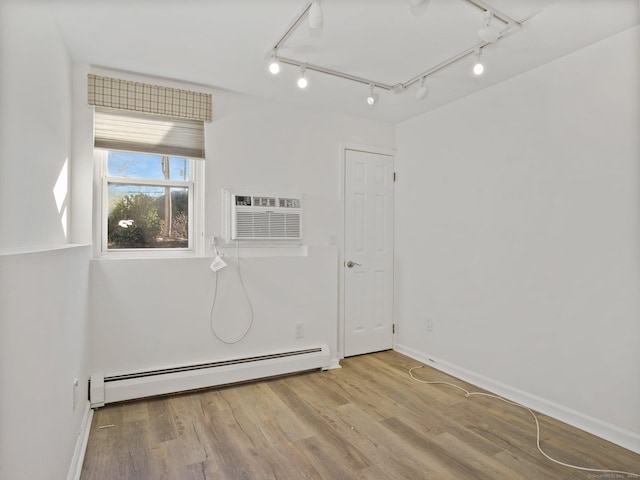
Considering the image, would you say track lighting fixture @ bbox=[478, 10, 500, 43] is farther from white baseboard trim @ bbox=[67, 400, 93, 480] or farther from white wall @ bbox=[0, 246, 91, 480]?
white baseboard trim @ bbox=[67, 400, 93, 480]

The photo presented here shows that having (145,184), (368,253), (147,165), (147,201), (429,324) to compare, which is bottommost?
(429,324)

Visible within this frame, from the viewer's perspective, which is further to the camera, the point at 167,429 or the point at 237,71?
the point at 237,71

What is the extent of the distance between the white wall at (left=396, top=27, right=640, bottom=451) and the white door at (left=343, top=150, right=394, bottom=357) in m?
0.44

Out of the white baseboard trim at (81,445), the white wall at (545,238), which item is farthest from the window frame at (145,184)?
the white wall at (545,238)

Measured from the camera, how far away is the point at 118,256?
2.87 metres

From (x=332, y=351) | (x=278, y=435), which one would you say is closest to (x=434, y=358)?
(x=332, y=351)

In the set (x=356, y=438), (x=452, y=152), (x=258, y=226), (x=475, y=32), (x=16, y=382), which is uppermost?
(x=475, y=32)

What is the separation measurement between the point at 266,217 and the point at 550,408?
2.53m

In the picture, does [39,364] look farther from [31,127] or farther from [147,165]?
[147,165]

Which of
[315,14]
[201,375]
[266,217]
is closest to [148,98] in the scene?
[266,217]

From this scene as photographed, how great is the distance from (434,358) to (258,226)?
2.03 meters

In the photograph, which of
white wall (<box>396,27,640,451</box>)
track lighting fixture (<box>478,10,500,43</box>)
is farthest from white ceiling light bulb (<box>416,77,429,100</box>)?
track lighting fixture (<box>478,10,500,43</box>)

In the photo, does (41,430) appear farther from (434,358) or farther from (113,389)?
(434,358)

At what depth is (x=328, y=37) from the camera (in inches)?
89.4
